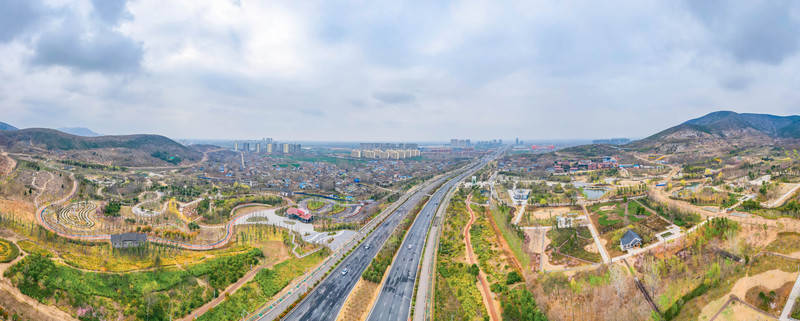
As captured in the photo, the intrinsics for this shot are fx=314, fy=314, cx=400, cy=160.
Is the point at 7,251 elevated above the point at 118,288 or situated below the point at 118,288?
above

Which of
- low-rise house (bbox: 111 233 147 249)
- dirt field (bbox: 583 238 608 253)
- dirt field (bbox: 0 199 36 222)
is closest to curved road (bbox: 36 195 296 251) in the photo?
dirt field (bbox: 0 199 36 222)

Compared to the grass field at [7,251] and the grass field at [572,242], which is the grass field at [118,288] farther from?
the grass field at [572,242]

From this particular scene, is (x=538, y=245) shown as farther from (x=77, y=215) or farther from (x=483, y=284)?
(x=77, y=215)

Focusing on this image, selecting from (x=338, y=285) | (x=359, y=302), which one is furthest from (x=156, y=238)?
(x=359, y=302)

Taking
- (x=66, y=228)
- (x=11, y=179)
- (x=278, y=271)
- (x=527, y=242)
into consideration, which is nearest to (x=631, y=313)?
(x=527, y=242)

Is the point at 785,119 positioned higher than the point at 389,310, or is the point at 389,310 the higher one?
the point at 785,119

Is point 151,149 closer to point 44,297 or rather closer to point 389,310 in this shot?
point 44,297

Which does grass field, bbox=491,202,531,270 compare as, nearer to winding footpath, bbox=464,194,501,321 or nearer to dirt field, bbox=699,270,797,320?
winding footpath, bbox=464,194,501,321
